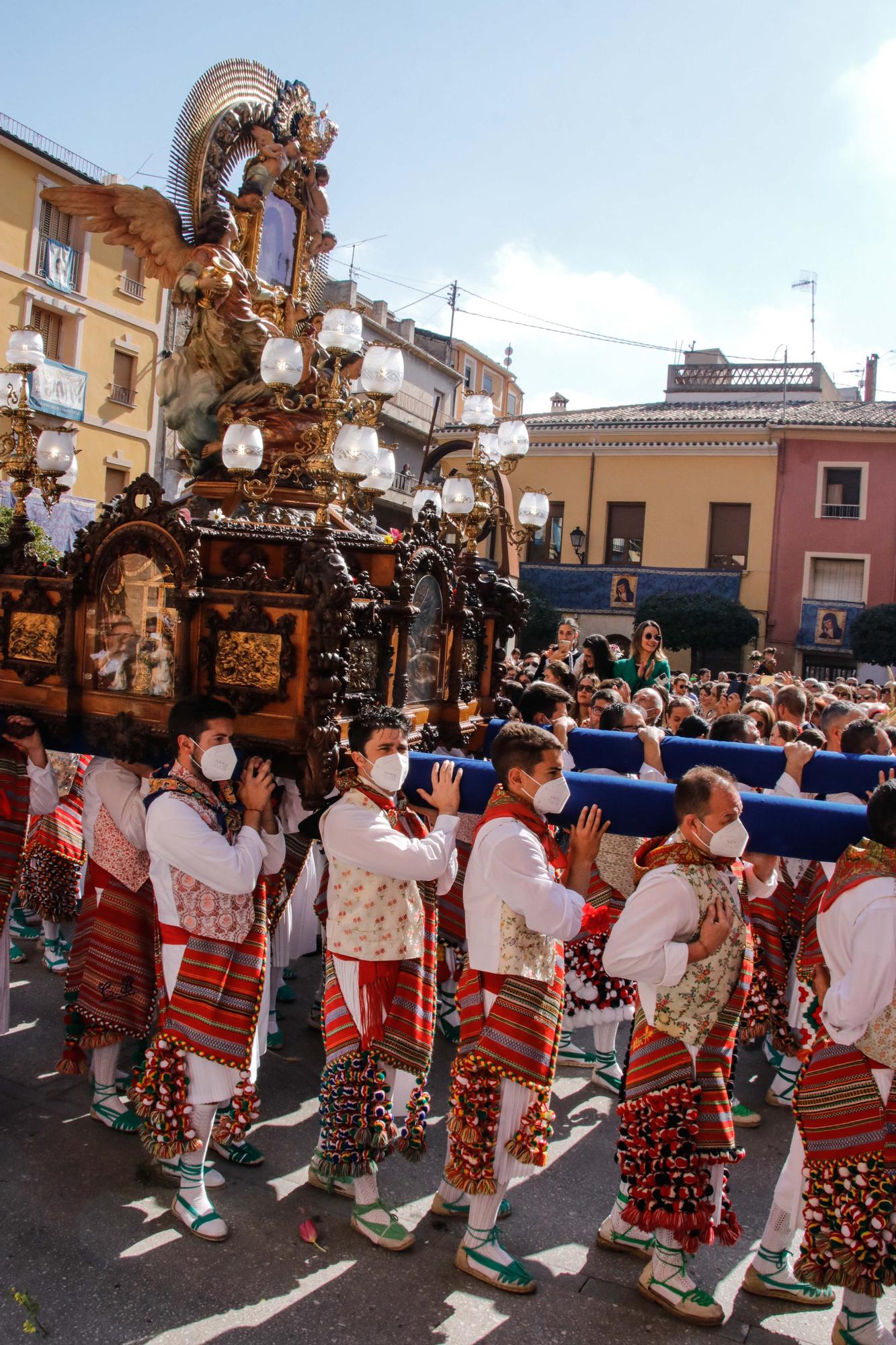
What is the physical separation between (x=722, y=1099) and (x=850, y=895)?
73 cm

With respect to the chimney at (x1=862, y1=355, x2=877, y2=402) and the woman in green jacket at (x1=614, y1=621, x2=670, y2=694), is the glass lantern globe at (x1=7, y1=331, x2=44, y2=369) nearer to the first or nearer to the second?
the woman in green jacket at (x1=614, y1=621, x2=670, y2=694)

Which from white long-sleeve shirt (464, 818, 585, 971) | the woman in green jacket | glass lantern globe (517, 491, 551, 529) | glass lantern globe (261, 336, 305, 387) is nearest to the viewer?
white long-sleeve shirt (464, 818, 585, 971)

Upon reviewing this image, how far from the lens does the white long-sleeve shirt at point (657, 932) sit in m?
3.08

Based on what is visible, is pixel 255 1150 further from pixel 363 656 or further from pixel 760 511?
pixel 760 511

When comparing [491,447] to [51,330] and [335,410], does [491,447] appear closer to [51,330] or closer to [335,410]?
[335,410]

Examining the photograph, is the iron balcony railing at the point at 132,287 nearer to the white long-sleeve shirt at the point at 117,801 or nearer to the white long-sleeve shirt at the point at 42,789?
the white long-sleeve shirt at the point at 42,789

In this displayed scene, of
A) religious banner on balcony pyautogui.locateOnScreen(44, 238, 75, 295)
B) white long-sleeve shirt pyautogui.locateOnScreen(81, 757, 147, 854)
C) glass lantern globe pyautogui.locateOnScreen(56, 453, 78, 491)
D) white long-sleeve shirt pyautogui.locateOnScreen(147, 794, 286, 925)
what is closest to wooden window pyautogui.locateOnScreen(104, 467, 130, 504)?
religious banner on balcony pyautogui.locateOnScreen(44, 238, 75, 295)

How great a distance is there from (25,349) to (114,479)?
1766 centimetres

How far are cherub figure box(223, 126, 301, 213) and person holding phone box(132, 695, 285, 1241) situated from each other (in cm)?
442

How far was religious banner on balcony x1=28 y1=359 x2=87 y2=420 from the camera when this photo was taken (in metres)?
19.8

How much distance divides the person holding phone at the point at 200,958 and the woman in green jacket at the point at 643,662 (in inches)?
185

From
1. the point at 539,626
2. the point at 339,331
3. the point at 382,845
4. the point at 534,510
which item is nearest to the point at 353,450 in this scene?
the point at 339,331

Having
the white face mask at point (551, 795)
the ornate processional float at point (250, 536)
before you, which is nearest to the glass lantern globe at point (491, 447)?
the ornate processional float at point (250, 536)

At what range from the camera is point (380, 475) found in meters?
4.88
